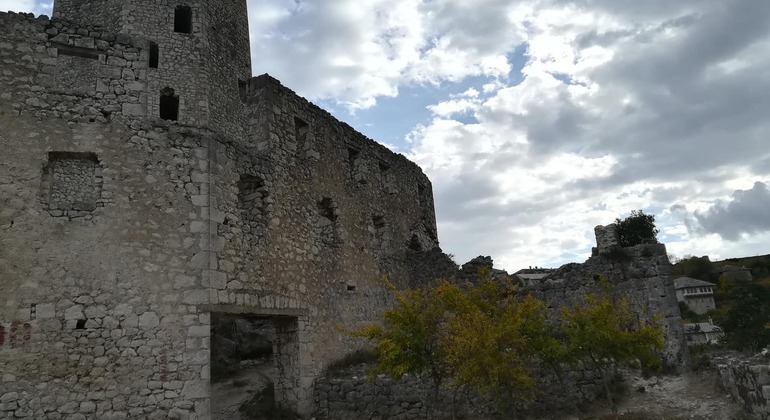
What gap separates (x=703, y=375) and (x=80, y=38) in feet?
57.0

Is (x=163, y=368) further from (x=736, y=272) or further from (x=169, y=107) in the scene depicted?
(x=736, y=272)

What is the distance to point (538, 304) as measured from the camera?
12906mm

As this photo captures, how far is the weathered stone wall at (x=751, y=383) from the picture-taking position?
9.98m

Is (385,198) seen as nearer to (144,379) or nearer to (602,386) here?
(602,386)

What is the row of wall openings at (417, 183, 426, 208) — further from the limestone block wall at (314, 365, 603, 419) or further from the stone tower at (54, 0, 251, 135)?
the limestone block wall at (314, 365, 603, 419)

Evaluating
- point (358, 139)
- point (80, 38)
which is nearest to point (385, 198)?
point (358, 139)

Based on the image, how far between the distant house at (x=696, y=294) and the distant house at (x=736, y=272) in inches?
158

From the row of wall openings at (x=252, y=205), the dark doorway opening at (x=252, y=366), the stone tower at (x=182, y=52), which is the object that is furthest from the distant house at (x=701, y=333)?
the stone tower at (x=182, y=52)

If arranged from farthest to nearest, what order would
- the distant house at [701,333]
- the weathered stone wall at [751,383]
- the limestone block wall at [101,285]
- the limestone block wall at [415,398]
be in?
1. the distant house at [701,333]
2. the limestone block wall at [415,398]
3. the limestone block wall at [101,285]
4. the weathered stone wall at [751,383]

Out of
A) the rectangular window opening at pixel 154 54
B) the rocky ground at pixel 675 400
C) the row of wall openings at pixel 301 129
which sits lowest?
the rocky ground at pixel 675 400

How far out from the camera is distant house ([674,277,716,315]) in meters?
55.2

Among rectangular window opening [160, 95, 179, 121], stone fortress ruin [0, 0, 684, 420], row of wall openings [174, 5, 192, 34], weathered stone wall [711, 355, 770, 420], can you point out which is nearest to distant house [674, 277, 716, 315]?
stone fortress ruin [0, 0, 684, 420]

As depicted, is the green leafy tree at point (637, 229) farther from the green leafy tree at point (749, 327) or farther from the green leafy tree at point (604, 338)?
the green leafy tree at point (604, 338)

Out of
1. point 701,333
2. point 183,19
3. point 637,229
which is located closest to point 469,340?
point 183,19
